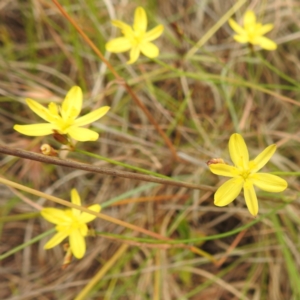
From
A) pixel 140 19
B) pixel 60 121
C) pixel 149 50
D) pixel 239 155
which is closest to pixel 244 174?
pixel 239 155

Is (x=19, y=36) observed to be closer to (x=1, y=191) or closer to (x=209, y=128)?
(x=1, y=191)

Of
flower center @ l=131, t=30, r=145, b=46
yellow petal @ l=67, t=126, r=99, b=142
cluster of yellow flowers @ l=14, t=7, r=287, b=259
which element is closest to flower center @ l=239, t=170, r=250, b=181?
cluster of yellow flowers @ l=14, t=7, r=287, b=259

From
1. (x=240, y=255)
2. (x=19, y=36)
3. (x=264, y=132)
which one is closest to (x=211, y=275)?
(x=240, y=255)

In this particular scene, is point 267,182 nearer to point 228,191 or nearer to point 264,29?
point 228,191

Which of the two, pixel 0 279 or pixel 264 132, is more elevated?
pixel 264 132

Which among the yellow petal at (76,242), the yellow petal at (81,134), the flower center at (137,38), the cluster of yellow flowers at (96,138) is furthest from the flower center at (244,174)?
the flower center at (137,38)

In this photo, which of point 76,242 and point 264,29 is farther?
point 264,29

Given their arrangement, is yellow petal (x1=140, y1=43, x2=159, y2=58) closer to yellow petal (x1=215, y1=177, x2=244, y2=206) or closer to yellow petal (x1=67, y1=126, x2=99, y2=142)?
yellow petal (x1=67, y1=126, x2=99, y2=142)
